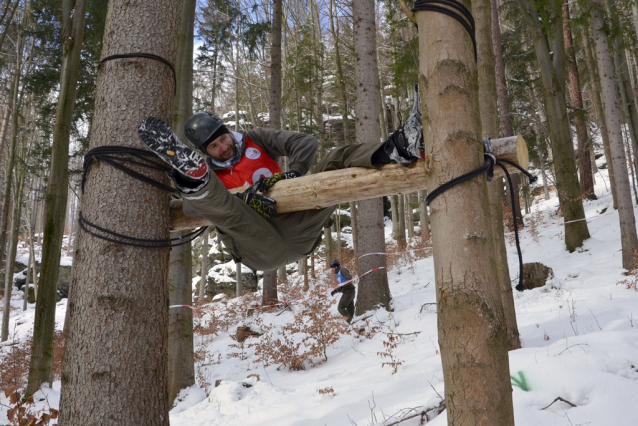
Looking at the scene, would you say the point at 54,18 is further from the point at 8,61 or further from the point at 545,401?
the point at 545,401

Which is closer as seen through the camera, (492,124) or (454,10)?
(454,10)

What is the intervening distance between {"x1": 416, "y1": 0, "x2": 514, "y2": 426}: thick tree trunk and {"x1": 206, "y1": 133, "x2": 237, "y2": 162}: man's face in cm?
209

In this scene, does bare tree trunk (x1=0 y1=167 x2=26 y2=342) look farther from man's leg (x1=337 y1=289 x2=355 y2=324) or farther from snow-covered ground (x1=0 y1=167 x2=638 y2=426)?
man's leg (x1=337 y1=289 x2=355 y2=324)

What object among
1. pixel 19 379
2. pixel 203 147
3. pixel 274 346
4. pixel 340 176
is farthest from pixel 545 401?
pixel 19 379

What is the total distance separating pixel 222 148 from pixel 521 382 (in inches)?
125

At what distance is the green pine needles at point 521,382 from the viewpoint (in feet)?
11.9

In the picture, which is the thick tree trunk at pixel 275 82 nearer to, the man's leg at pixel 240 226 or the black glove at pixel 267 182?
the man's leg at pixel 240 226

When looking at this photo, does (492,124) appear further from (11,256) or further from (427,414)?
(11,256)

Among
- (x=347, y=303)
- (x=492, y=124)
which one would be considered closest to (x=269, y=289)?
(x=347, y=303)

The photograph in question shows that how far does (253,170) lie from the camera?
3.86 metres

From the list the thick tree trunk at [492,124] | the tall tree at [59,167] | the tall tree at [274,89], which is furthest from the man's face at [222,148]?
the tall tree at [274,89]

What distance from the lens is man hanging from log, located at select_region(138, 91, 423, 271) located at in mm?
2471

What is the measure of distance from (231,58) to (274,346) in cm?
1504

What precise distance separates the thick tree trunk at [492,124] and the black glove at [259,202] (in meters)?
2.71
